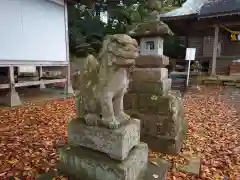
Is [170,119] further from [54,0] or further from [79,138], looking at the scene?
[54,0]

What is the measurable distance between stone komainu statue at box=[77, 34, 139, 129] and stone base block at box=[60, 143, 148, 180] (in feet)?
1.18

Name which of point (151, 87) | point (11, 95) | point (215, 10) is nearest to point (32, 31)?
point (11, 95)

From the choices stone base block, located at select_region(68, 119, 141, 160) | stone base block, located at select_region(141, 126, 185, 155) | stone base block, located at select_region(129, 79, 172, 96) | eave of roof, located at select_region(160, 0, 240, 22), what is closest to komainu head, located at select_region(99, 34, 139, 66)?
stone base block, located at select_region(68, 119, 141, 160)

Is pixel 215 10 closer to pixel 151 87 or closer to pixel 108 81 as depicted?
pixel 151 87

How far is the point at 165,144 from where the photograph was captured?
3.44 metres

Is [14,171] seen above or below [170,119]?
below

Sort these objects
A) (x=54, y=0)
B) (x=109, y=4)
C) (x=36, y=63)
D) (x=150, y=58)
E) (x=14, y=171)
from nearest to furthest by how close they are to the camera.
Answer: (x=14, y=171) < (x=150, y=58) < (x=36, y=63) < (x=54, y=0) < (x=109, y=4)

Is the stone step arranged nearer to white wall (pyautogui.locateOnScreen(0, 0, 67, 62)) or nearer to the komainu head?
the komainu head

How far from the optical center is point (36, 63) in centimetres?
706

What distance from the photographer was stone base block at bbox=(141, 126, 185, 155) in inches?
134

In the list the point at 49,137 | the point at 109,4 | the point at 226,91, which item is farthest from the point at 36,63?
the point at 109,4

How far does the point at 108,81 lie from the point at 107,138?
0.59 m

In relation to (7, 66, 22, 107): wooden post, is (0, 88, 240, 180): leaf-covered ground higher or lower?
lower

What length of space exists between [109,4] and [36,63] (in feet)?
36.7
